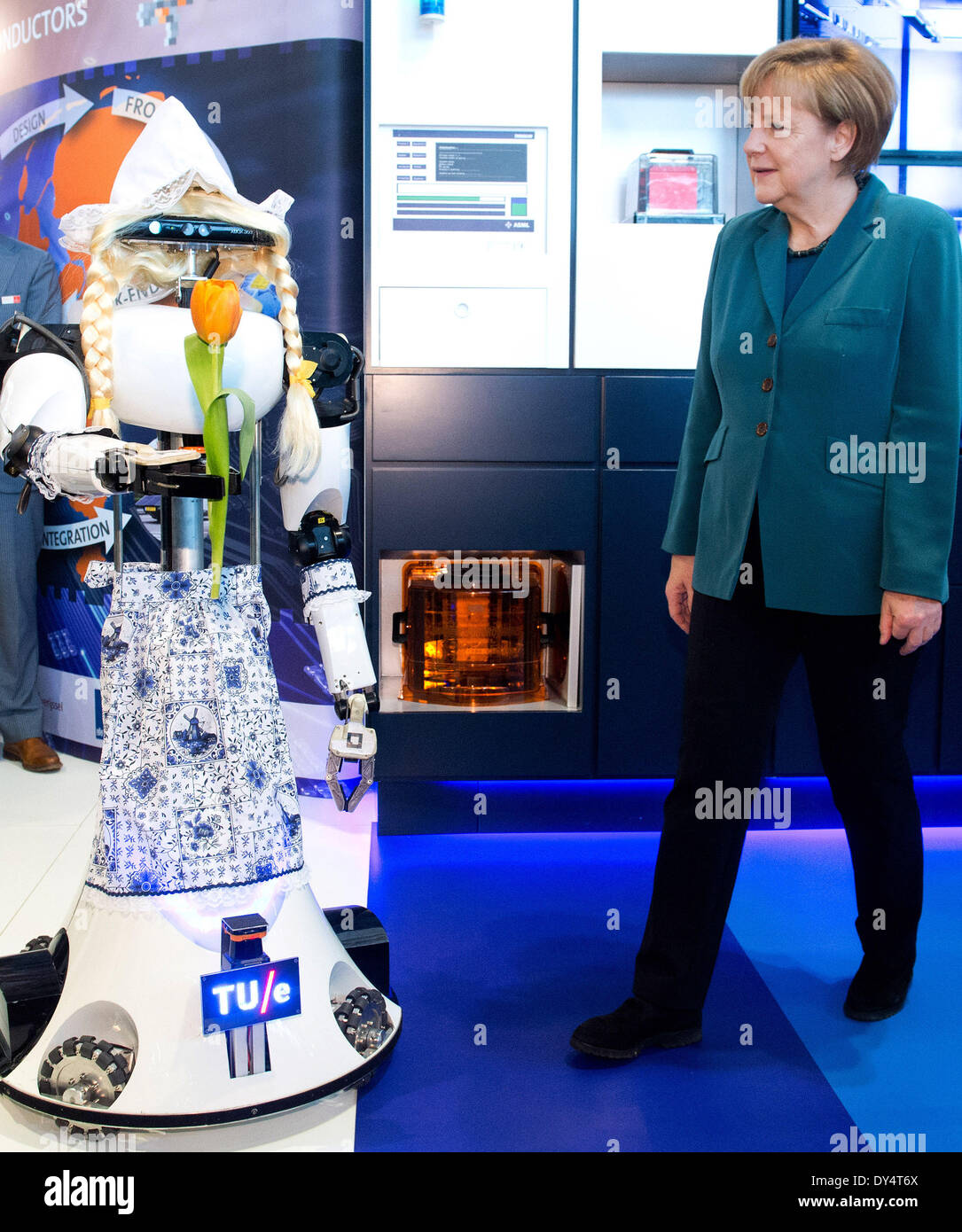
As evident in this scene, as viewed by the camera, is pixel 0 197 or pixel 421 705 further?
pixel 0 197

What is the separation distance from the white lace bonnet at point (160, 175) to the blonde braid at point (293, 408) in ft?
0.44

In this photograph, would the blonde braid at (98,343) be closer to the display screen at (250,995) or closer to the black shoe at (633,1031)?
the display screen at (250,995)

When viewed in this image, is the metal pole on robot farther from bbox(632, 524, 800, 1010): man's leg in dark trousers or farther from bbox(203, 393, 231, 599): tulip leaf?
bbox(632, 524, 800, 1010): man's leg in dark trousers

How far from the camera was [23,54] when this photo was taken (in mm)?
3379

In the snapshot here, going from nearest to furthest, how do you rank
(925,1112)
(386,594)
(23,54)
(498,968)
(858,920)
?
(925,1112)
(858,920)
(498,968)
(386,594)
(23,54)

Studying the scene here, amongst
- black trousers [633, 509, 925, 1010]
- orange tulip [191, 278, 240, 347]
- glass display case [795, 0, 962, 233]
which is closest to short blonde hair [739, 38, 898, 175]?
black trousers [633, 509, 925, 1010]

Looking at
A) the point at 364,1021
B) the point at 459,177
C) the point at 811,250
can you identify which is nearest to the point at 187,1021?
the point at 364,1021

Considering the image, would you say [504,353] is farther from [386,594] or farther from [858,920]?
[858,920]

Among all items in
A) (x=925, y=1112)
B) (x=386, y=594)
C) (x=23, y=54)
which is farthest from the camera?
(x=23, y=54)

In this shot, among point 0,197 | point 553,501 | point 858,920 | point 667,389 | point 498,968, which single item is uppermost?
point 0,197

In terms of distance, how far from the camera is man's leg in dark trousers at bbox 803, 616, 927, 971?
5.67ft

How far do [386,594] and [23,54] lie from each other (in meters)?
1.93

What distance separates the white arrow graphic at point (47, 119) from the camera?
3.27 metres

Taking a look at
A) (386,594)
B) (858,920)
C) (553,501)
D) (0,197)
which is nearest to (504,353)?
(553,501)
